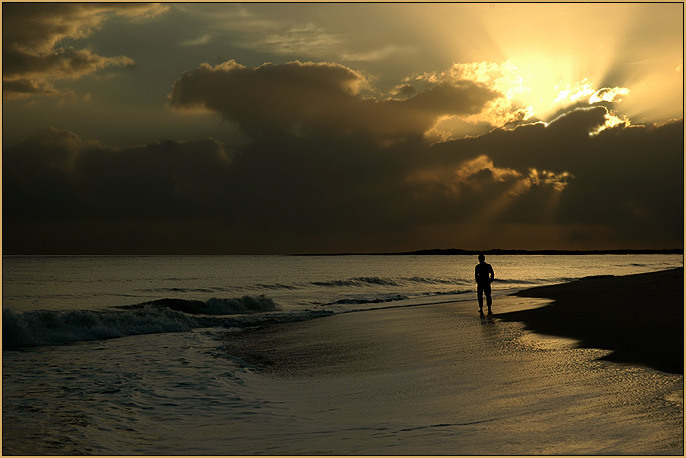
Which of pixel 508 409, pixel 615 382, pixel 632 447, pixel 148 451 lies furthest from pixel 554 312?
pixel 148 451

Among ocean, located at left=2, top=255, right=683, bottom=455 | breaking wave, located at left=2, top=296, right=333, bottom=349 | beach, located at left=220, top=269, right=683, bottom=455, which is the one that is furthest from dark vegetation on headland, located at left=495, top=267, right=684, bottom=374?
breaking wave, located at left=2, top=296, right=333, bottom=349

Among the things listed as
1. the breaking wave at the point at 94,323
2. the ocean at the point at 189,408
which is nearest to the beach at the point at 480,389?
the ocean at the point at 189,408

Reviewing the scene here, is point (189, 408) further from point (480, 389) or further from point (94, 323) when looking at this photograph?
point (94, 323)

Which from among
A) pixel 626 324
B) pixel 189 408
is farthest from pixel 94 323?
pixel 626 324

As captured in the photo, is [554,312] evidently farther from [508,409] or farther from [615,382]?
[508,409]

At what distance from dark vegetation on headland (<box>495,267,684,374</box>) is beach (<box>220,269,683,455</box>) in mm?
73

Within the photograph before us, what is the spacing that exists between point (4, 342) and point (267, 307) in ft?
54.1

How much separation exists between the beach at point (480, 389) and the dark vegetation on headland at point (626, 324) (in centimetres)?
7

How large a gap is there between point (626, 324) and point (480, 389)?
26.5ft

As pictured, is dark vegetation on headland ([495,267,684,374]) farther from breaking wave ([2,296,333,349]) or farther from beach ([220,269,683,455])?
breaking wave ([2,296,333,349])

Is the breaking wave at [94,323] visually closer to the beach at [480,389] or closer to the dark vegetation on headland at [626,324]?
the beach at [480,389]

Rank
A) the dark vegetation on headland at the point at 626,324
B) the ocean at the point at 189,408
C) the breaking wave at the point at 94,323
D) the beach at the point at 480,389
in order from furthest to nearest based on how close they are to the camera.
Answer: the breaking wave at the point at 94,323
the dark vegetation on headland at the point at 626,324
the ocean at the point at 189,408
the beach at the point at 480,389

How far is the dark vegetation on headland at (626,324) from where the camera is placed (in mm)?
10445

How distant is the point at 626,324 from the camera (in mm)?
14719
